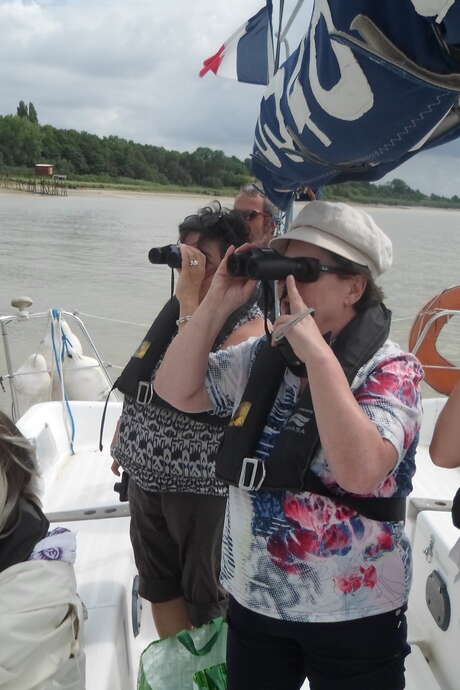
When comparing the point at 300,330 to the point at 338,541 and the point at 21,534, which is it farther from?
the point at 21,534

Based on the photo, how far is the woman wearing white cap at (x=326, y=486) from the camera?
952 millimetres

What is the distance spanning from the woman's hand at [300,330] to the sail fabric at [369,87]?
0.21m

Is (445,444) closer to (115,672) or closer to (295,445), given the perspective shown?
(295,445)

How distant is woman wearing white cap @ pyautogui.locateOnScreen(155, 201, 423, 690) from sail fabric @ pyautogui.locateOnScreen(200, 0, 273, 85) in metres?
0.97

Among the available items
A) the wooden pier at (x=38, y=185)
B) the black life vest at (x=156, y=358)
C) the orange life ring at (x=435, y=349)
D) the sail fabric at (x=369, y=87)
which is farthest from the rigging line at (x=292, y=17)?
the wooden pier at (x=38, y=185)

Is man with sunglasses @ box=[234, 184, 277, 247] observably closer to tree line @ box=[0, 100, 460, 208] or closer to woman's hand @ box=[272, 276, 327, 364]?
woman's hand @ box=[272, 276, 327, 364]

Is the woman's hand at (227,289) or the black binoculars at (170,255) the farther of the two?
the black binoculars at (170,255)

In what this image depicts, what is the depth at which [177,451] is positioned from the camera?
1438mm

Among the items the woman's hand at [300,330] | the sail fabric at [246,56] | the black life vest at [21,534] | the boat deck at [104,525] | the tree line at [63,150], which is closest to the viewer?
the woman's hand at [300,330]

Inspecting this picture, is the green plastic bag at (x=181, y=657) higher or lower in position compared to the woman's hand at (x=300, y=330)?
lower

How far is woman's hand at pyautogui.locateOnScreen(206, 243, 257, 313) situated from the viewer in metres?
1.16

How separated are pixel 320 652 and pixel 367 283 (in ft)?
2.00

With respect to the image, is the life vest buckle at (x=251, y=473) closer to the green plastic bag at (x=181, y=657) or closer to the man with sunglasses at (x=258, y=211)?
the green plastic bag at (x=181, y=657)

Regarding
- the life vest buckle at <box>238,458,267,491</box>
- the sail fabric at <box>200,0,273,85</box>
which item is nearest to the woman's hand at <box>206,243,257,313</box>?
the life vest buckle at <box>238,458,267,491</box>
